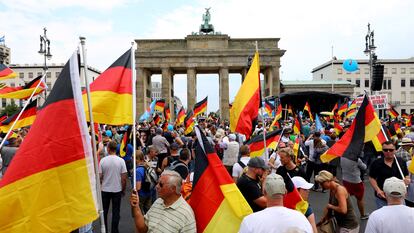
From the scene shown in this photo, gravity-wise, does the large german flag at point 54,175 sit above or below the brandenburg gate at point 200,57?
below

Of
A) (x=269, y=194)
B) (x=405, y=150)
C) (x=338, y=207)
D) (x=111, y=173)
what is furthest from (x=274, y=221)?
(x=405, y=150)

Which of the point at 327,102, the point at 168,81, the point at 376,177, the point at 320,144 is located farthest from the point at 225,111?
the point at 376,177

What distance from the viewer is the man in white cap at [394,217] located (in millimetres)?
3953

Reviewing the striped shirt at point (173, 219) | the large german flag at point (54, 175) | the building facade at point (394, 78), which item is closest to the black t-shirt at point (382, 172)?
the striped shirt at point (173, 219)

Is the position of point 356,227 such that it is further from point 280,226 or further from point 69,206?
point 69,206

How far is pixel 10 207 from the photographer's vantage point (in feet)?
10.6

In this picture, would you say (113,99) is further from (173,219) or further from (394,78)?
(394,78)

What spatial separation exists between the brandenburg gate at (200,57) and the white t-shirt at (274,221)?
5627cm

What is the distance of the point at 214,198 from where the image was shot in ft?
13.8

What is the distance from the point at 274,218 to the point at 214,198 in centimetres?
86

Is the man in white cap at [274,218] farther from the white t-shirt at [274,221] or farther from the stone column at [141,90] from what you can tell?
the stone column at [141,90]

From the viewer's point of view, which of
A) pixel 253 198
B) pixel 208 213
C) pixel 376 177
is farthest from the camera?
pixel 376 177

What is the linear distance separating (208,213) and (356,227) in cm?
231

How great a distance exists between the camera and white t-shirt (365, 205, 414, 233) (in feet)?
13.0
